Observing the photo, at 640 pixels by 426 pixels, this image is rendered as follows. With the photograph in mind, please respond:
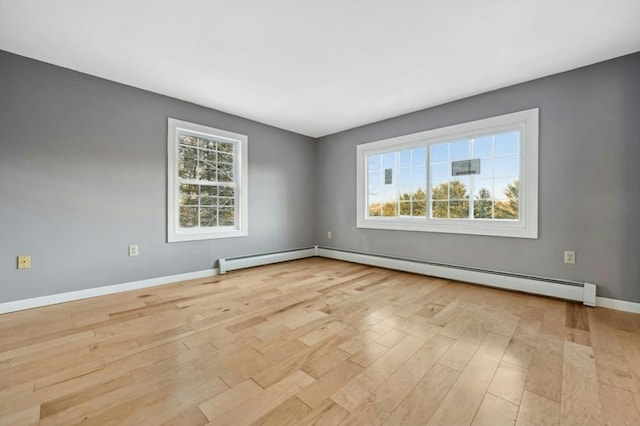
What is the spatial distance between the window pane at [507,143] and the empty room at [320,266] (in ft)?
0.08

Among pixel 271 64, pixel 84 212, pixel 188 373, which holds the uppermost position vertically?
pixel 271 64

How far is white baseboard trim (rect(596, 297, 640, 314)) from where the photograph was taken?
241cm

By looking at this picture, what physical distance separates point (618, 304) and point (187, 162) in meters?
5.01

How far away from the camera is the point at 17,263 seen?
2447 mm

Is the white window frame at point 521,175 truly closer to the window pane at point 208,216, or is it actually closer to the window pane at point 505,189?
the window pane at point 505,189

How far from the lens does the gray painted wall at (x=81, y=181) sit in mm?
2445

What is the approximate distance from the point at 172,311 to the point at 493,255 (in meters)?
3.59

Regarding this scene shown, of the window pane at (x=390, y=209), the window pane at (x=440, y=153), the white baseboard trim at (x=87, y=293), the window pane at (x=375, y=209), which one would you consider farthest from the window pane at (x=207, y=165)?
the window pane at (x=440, y=153)

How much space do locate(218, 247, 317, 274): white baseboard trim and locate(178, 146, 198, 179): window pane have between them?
128 cm

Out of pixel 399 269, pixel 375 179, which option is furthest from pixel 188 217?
pixel 399 269

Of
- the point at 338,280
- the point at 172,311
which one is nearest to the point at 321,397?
the point at 172,311

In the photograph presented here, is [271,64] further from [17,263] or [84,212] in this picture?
[17,263]

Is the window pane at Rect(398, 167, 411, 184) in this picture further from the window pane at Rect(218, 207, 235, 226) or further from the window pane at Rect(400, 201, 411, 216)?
the window pane at Rect(218, 207, 235, 226)

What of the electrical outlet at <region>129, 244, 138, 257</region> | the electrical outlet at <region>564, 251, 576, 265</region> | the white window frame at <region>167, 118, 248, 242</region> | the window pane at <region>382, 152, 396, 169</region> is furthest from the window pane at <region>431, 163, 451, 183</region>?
the electrical outlet at <region>129, 244, 138, 257</region>
